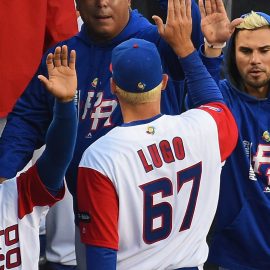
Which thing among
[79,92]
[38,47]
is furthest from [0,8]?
[79,92]

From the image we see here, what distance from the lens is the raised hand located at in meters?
3.19

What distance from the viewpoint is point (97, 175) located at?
2830 mm

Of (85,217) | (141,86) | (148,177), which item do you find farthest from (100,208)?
(141,86)

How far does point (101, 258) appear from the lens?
2.81 metres

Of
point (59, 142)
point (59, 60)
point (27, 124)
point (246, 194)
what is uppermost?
point (59, 60)

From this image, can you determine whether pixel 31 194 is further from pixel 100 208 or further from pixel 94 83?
pixel 94 83

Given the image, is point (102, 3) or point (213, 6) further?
point (102, 3)

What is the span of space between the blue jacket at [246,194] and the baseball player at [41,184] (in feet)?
3.24

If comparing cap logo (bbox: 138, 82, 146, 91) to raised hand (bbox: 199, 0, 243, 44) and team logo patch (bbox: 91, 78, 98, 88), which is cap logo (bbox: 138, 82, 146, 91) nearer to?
raised hand (bbox: 199, 0, 243, 44)

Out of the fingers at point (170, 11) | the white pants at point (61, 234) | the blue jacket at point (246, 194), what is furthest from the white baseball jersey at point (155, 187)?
the white pants at point (61, 234)

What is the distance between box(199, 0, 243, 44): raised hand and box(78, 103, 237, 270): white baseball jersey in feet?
1.02

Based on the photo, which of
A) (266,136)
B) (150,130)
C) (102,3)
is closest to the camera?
(150,130)

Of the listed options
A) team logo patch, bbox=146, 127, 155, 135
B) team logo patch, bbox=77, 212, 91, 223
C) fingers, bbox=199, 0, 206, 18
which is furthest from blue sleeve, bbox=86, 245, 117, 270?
fingers, bbox=199, 0, 206, 18

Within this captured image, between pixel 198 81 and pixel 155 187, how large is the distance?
1.68 feet
